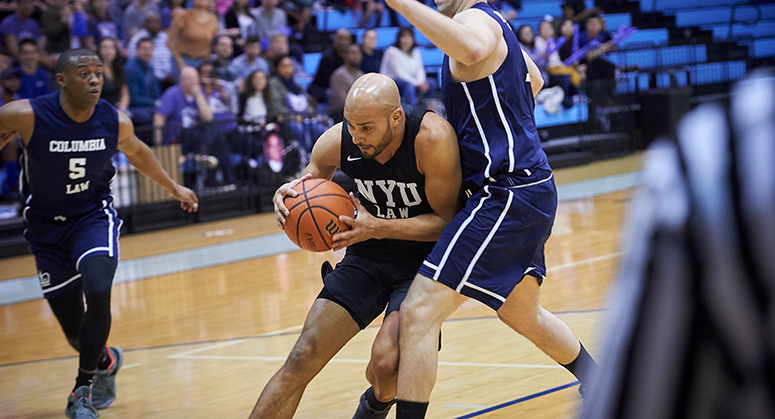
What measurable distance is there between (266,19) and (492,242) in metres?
10.1

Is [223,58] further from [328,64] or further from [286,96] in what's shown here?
[328,64]

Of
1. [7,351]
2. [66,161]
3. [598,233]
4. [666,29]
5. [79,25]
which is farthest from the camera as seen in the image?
[666,29]

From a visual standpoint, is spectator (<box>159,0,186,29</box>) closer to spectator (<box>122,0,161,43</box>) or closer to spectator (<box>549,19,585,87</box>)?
spectator (<box>122,0,161,43</box>)

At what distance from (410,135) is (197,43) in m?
8.52

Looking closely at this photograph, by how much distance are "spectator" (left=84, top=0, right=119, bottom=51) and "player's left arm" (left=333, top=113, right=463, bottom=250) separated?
26.4ft

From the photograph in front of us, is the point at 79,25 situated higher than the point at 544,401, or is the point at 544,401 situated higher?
the point at 79,25

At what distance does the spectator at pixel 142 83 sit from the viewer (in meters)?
10.3

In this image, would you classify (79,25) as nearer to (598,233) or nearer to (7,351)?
(7,351)

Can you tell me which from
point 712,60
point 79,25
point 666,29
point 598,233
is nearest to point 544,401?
point 598,233

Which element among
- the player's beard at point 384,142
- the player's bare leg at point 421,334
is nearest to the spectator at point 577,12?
the player's beard at point 384,142

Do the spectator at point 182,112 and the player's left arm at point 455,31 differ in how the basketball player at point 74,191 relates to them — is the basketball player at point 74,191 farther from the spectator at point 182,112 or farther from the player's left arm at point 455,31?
the spectator at point 182,112

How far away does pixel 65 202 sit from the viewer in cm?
467

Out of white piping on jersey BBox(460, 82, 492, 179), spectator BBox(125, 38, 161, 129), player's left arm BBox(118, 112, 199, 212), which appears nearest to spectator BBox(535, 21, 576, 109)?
spectator BBox(125, 38, 161, 129)

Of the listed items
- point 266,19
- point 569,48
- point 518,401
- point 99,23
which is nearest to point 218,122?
point 99,23
